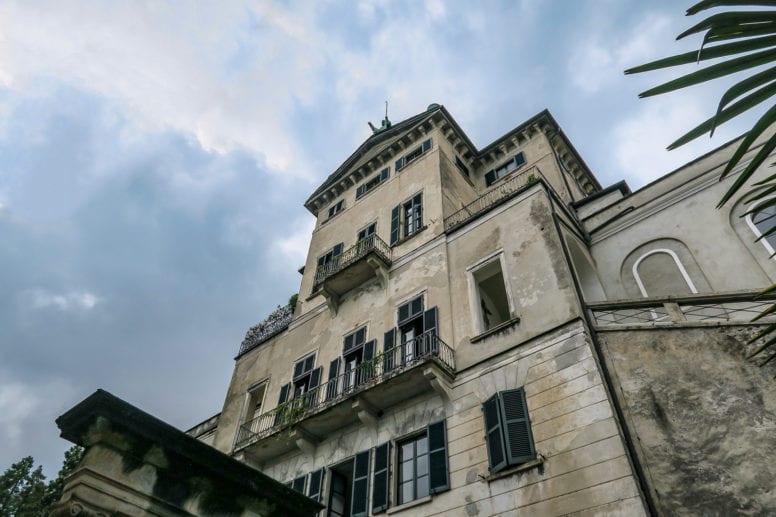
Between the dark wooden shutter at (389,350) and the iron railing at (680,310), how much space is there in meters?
5.41

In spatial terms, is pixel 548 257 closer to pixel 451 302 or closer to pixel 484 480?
pixel 451 302

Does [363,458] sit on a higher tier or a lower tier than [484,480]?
higher

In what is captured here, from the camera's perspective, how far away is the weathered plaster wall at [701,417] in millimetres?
8102

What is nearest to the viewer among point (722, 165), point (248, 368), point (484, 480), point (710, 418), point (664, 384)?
point (710, 418)

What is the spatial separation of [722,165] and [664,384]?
320 inches

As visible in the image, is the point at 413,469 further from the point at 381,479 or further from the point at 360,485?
the point at 360,485

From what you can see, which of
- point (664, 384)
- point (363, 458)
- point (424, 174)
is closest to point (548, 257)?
point (664, 384)

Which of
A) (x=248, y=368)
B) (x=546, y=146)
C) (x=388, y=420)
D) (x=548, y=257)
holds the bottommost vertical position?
(x=388, y=420)

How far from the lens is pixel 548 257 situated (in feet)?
43.6

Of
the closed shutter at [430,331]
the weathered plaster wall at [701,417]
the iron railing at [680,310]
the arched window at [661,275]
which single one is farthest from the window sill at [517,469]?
the arched window at [661,275]

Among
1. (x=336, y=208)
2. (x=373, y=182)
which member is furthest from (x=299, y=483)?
(x=373, y=182)

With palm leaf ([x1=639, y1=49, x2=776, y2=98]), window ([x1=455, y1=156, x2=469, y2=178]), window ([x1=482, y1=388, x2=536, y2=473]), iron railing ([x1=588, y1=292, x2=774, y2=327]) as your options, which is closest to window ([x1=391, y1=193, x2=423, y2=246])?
window ([x1=455, y1=156, x2=469, y2=178])

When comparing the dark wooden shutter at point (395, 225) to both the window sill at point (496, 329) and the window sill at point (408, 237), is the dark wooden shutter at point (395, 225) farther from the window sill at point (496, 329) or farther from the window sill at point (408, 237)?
the window sill at point (496, 329)

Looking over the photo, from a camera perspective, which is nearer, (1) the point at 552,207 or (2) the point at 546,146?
(1) the point at 552,207
